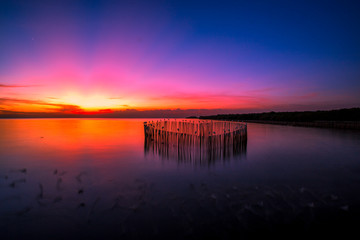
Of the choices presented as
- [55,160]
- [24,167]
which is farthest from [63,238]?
[55,160]

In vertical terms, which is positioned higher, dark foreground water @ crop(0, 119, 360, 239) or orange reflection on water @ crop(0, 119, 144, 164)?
dark foreground water @ crop(0, 119, 360, 239)

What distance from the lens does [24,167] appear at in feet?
35.2

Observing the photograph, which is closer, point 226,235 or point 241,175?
point 226,235

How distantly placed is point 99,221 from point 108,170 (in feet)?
18.4

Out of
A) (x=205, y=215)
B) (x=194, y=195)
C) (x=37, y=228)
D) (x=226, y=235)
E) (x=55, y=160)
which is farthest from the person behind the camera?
(x=55, y=160)

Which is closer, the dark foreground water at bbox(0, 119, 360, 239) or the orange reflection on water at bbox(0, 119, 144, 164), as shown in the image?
the dark foreground water at bbox(0, 119, 360, 239)

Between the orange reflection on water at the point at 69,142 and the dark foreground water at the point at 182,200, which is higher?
the dark foreground water at the point at 182,200

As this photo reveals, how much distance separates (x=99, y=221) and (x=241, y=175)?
6.25 meters

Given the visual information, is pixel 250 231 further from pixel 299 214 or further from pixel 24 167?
pixel 24 167

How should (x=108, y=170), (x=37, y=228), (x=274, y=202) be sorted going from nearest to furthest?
(x=37, y=228)
(x=274, y=202)
(x=108, y=170)

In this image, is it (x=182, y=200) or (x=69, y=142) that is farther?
(x=69, y=142)

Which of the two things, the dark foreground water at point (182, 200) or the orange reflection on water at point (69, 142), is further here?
the orange reflection on water at point (69, 142)

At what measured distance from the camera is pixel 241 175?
866 centimetres

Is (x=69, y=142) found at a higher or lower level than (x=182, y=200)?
lower
